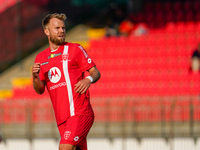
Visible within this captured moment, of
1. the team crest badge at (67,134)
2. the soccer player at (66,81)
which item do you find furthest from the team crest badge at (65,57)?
the team crest badge at (67,134)

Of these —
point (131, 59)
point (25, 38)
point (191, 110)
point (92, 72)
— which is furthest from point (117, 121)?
point (25, 38)

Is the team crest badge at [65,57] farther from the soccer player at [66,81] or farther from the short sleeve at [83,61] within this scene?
the short sleeve at [83,61]

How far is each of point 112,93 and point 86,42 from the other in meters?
3.63

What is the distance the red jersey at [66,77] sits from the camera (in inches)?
210

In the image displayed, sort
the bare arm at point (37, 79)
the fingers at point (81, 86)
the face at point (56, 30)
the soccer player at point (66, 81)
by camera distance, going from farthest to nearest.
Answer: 1. the face at point (56, 30)
2. the soccer player at point (66, 81)
3. the bare arm at point (37, 79)
4. the fingers at point (81, 86)

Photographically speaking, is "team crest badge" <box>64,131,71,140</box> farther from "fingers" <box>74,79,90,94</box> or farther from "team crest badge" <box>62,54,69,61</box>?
"team crest badge" <box>62,54,69,61</box>

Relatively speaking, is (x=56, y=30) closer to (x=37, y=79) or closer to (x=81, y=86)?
(x=37, y=79)

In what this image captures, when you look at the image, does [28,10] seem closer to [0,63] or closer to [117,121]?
[0,63]

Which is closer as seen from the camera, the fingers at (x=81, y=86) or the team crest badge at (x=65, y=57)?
the fingers at (x=81, y=86)

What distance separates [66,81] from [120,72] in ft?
30.2

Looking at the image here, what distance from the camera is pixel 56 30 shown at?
5.40 metres

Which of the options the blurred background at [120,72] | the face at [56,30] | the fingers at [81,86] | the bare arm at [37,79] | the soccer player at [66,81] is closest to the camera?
the fingers at [81,86]

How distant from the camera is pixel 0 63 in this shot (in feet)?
54.1

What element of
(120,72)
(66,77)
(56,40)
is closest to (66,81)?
(66,77)
